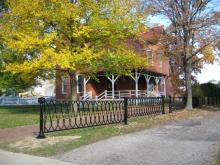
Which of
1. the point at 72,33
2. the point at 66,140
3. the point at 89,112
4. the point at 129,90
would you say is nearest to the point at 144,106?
the point at 89,112

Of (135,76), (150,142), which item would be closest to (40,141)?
(150,142)

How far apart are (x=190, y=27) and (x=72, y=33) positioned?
365 inches

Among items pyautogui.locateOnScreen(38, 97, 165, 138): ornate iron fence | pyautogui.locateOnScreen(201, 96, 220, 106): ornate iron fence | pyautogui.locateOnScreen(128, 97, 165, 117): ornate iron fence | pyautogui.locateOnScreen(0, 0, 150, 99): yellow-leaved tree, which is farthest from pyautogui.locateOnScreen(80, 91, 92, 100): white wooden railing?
pyautogui.locateOnScreen(38, 97, 165, 138): ornate iron fence

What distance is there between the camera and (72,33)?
2341 cm

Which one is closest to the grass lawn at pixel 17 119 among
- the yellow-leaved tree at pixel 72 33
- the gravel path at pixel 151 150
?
the yellow-leaved tree at pixel 72 33

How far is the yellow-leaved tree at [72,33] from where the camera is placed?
72.9ft

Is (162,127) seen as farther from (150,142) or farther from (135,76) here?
(135,76)

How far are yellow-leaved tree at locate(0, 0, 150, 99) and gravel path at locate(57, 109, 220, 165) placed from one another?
933 centimetres

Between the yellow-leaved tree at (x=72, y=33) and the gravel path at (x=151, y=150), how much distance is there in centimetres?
933

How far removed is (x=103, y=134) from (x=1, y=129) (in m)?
5.34

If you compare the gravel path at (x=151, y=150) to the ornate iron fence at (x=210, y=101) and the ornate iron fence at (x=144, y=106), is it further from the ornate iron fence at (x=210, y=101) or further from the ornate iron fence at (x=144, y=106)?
the ornate iron fence at (x=210, y=101)

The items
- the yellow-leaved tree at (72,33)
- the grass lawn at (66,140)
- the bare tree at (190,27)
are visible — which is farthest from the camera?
the bare tree at (190,27)

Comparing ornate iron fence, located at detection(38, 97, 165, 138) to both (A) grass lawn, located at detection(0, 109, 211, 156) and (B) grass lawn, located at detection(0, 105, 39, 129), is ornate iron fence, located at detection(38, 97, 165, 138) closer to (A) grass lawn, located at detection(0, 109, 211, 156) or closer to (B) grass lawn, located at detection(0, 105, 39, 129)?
(A) grass lawn, located at detection(0, 109, 211, 156)

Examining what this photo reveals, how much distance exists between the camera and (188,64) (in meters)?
31.3
